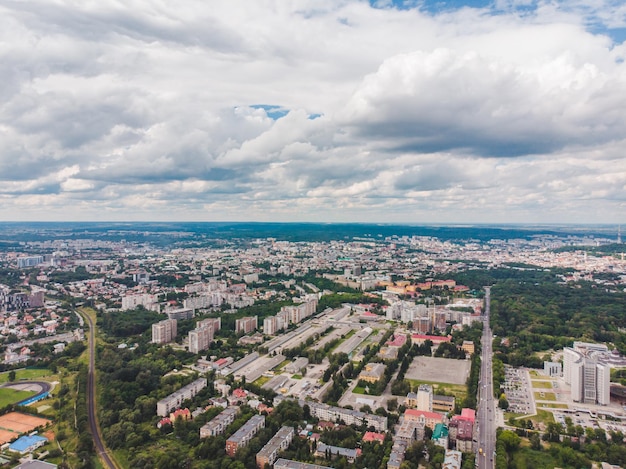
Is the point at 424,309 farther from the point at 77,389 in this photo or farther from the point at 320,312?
the point at 77,389

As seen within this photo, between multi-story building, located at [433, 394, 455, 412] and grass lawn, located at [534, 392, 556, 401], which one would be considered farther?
grass lawn, located at [534, 392, 556, 401]

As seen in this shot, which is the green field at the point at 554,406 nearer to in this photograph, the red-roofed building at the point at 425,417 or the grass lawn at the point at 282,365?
the red-roofed building at the point at 425,417

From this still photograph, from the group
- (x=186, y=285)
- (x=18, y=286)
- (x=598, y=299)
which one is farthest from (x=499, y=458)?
(x=18, y=286)

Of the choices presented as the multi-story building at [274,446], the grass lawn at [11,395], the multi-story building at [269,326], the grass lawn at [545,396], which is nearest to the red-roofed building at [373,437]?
the multi-story building at [274,446]

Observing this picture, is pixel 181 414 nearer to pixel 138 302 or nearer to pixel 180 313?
pixel 180 313

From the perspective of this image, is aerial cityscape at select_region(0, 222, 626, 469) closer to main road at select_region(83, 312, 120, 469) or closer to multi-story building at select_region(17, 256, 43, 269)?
main road at select_region(83, 312, 120, 469)

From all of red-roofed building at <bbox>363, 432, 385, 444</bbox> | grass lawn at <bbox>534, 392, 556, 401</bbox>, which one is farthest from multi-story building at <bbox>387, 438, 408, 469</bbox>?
grass lawn at <bbox>534, 392, 556, 401</bbox>
